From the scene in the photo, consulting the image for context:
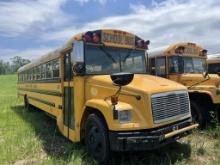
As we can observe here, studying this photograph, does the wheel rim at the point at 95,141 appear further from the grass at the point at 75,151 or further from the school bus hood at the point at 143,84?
the school bus hood at the point at 143,84

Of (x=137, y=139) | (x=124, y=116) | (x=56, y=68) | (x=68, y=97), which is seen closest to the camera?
(x=137, y=139)

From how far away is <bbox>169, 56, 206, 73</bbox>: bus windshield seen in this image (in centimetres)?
839

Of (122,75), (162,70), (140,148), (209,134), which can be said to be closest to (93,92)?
(122,75)

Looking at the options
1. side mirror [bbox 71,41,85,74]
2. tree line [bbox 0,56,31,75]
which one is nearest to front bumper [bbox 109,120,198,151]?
side mirror [bbox 71,41,85,74]

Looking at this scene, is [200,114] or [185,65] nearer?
[200,114]

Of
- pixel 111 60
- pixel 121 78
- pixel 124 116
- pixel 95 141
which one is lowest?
pixel 95 141

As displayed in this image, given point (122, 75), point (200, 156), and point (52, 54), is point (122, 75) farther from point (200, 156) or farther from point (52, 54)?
point (52, 54)

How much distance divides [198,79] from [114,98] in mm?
4007

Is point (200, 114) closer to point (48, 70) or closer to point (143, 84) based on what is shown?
point (143, 84)

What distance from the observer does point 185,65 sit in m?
8.55

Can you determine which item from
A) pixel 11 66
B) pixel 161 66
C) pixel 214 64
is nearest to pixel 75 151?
pixel 161 66

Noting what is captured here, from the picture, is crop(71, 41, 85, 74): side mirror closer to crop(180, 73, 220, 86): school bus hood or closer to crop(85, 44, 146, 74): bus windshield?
crop(85, 44, 146, 74): bus windshield

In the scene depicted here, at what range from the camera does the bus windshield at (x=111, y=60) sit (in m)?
5.56

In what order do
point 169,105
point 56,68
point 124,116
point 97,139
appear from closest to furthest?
point 124,116
point 169,105
point 97,139
point 56,68
